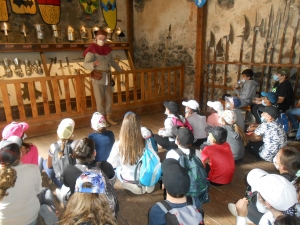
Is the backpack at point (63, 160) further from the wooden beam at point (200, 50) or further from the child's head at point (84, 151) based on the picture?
the wooden beam at point (200, 50)

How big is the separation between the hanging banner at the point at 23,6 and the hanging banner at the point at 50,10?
0.18m

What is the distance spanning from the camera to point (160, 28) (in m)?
6.61

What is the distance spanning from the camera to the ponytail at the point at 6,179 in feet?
4.64

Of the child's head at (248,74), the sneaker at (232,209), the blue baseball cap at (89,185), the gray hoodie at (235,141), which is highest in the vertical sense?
the child's head at (248,74)

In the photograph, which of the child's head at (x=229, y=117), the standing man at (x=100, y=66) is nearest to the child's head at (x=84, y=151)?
the child's head at (x=229, y=117)

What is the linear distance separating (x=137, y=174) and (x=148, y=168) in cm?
16

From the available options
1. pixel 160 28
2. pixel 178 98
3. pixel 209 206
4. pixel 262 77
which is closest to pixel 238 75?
pixel 262 77

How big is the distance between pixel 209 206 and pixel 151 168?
65 centimetres

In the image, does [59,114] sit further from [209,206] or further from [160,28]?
[160,28]

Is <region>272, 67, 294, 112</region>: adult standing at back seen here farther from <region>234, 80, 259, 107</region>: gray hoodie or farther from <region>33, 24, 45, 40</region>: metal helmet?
<region>33, 24, 45, 40</region>: metal helmet

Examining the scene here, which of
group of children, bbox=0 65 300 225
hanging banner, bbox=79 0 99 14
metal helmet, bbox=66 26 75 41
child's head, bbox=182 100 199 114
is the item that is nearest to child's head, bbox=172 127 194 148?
group of children, bbox=0 65 300 225

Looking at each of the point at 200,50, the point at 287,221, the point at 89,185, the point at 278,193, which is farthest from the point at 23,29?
the point at 287,221

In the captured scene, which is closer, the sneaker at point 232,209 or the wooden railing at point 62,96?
the sneaker at point 232,209

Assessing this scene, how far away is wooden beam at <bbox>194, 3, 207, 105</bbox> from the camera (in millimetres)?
5207
